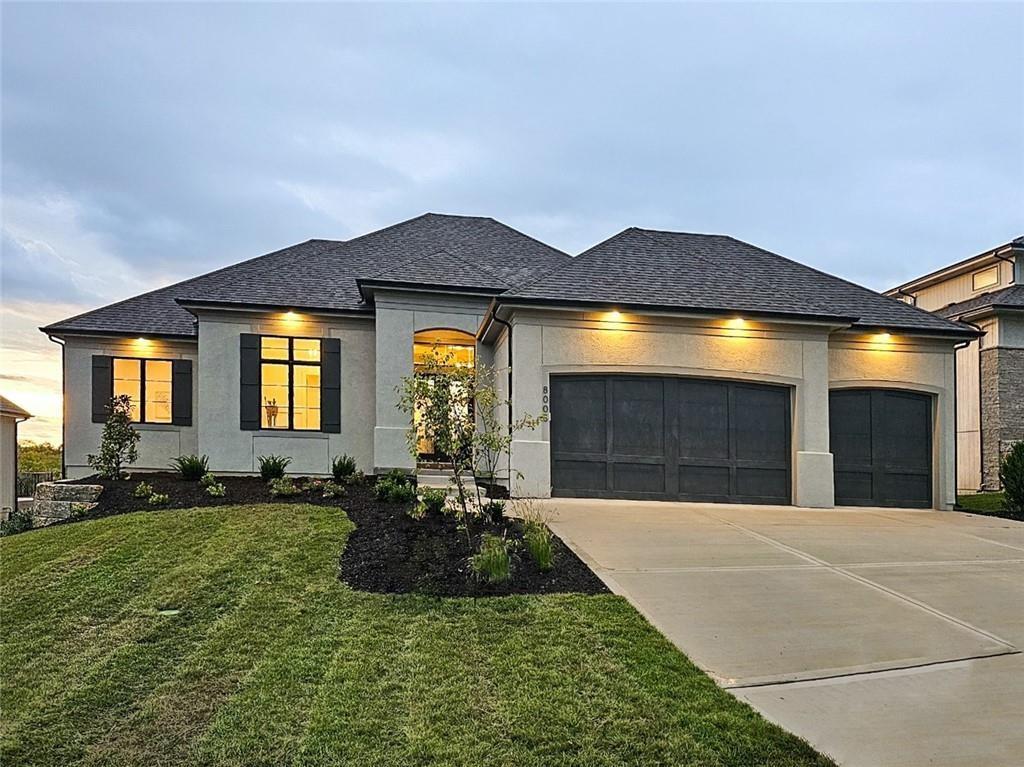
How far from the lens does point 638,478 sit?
1314 cm

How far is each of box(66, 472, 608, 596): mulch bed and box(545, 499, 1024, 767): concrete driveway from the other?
658mm

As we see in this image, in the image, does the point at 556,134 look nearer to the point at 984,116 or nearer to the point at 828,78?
the point at 828,78

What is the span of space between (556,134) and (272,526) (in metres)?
23.6

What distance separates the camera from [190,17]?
11.8 m

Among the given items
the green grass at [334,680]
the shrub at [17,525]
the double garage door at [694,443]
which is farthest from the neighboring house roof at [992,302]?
the shrub at [17,525]

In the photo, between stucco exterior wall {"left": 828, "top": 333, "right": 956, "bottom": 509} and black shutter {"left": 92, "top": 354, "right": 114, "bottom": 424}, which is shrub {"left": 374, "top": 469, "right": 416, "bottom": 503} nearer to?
black shutter {"left": 92, "top": 354, "right": 114, "bottom": 424}

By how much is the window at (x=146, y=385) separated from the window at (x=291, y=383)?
116 inches

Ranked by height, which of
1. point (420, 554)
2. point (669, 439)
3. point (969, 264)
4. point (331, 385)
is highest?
point (969, 264)

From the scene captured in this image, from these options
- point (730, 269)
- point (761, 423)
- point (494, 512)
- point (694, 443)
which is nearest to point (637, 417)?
point (694, 443)

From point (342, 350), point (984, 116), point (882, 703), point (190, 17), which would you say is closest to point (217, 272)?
point (342, 350)

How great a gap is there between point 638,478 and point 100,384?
12599 mm

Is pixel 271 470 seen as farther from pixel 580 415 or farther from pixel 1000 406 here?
pixel 1000 406

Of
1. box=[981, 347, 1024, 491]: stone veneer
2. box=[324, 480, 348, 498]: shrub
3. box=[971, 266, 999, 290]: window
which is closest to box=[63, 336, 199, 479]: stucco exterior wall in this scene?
box=[324, 480, 348, 498]: shrub

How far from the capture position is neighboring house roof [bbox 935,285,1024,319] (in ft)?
60.2
